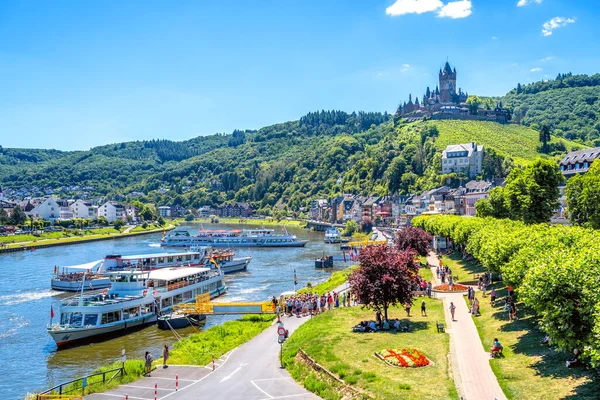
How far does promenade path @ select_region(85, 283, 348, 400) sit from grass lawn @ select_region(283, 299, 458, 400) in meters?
0.89

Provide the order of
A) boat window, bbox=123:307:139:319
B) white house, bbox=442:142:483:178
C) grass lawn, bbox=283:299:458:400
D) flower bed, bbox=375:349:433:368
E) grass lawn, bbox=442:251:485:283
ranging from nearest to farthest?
grass lawn, bbox=283:299:458:400 < flower bed, bbox=375:349:433:368 < boat window, bbox=123:307:139:319 < grass lawn, bbox=442:251:485:283 < white house, bbox=442:142:483:178

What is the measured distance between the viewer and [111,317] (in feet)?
150

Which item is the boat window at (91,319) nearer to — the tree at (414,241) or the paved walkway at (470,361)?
the paved walkway at (470,361)

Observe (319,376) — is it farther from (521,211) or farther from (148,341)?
(521,211)

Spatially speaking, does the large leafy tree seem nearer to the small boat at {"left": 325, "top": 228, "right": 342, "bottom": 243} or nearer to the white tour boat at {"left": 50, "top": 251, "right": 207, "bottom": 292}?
the white tour boat at {"left": 50, "top": 251, "right": 207, "bottom": 292}

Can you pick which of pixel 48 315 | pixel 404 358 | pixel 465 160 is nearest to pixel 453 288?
pixel 404 358

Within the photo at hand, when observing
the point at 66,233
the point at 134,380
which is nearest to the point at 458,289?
the point at 134,380

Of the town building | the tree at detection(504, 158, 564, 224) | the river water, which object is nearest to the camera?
the river water

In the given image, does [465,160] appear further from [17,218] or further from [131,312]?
[131,312]

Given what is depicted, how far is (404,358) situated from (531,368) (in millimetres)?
5716

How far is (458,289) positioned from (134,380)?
30781 millimetres

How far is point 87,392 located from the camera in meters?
26.2

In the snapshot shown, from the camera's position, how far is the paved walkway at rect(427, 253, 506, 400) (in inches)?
850

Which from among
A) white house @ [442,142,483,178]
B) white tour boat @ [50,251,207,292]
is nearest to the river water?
white tour boat @ [50,251,207,292]
